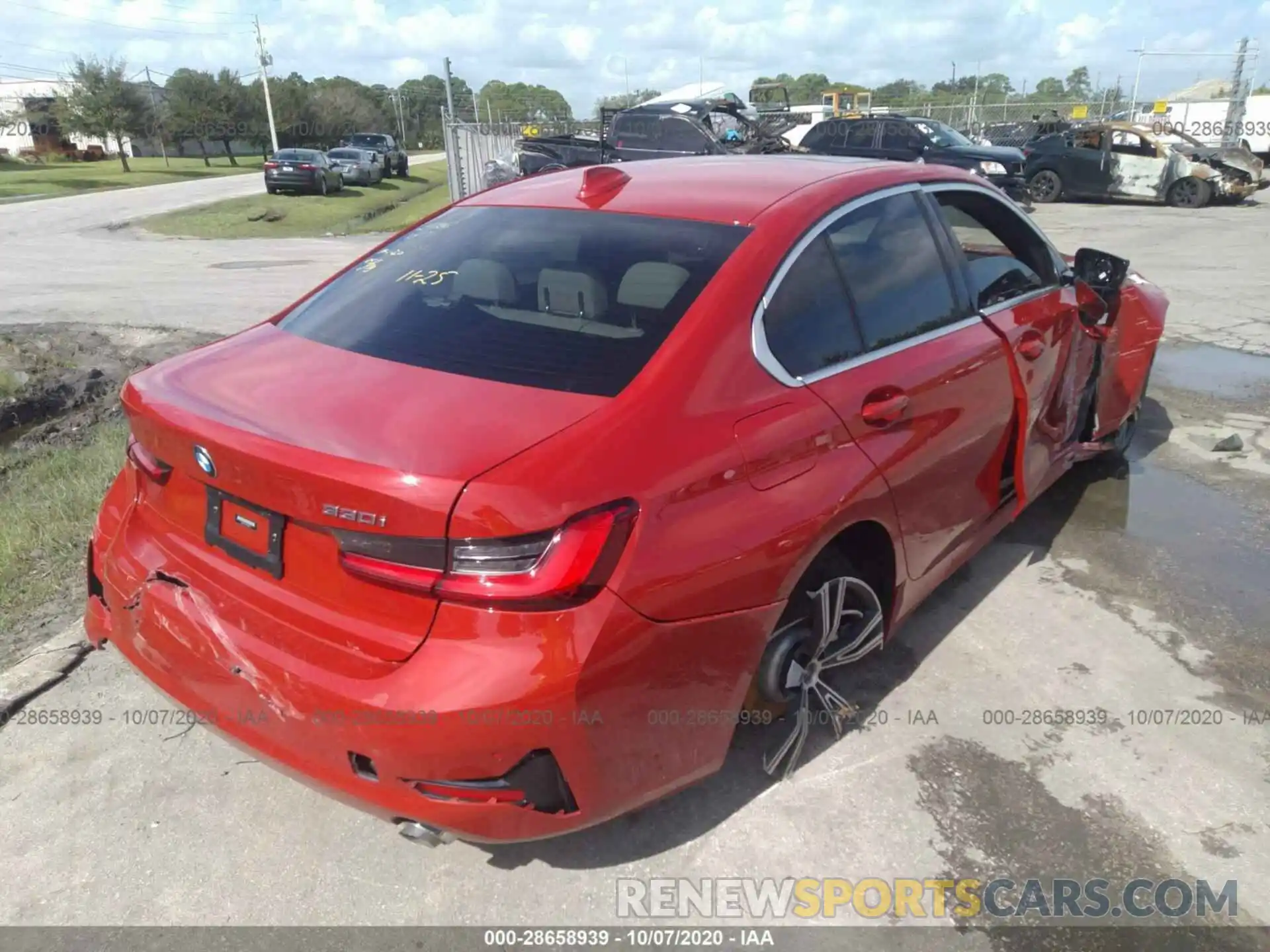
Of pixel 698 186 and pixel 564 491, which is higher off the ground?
pixel 698 186

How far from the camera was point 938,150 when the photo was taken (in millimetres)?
18312

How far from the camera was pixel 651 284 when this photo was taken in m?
2.61

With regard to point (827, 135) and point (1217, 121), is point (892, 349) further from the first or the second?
point (1217, 121)

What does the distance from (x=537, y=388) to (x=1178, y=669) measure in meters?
2.64

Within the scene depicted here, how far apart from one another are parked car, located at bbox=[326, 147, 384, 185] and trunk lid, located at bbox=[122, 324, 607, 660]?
30845 millimetres

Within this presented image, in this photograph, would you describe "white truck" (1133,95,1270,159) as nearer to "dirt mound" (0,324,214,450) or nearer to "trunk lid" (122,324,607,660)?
"dirt mound" (0,324,214,450)

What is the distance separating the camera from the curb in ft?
10.4

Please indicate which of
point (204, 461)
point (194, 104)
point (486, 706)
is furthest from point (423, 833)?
point (194, 104)

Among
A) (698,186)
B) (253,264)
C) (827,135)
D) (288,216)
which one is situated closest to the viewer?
(698,186)

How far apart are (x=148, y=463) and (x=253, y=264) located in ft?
43.0

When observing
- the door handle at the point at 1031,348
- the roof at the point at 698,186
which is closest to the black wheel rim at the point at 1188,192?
the door handle at the point at 1031,348

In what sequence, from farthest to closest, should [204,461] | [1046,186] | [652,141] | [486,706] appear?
[1046,186], [652,141], [204,461], [486,706]

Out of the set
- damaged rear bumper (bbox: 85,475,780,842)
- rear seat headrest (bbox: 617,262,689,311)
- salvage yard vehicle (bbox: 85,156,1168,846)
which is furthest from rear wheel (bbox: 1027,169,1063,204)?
damaged rear bumper (bbox: 85,475,780,842)

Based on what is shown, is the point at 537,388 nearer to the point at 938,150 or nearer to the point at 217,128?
the point at 938,150
